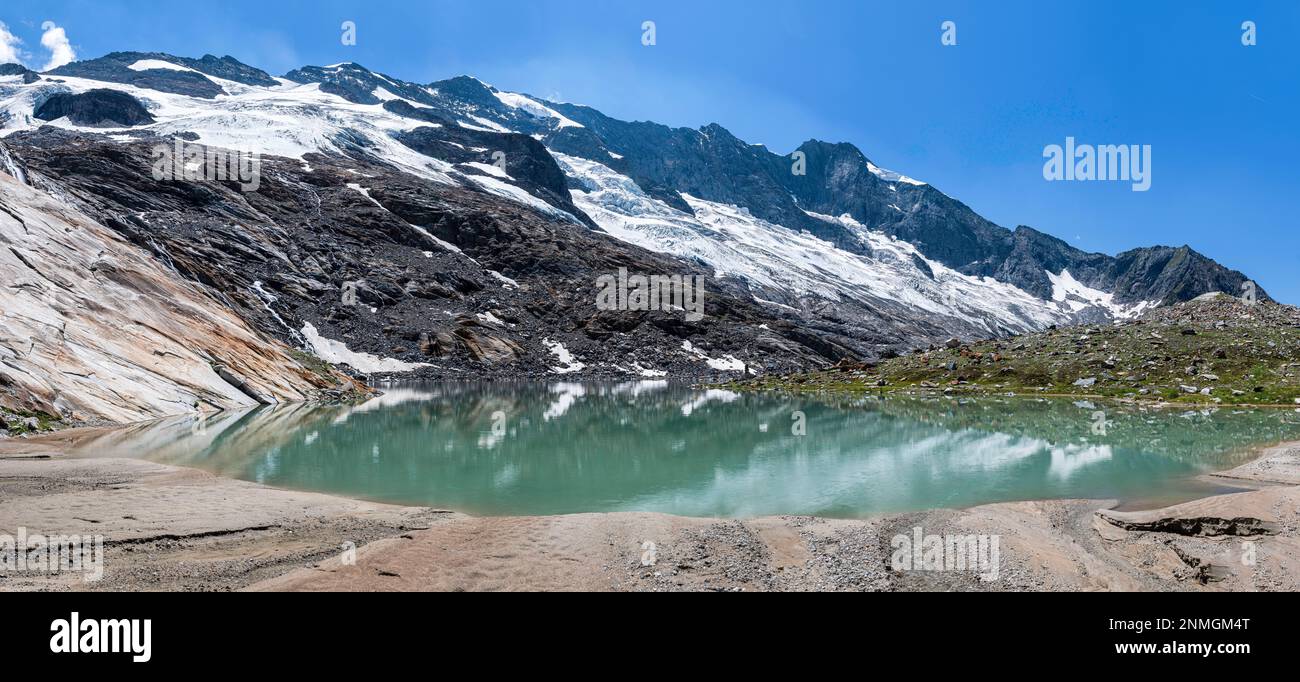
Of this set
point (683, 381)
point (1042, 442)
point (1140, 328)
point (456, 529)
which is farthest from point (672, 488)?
point (683, 381)

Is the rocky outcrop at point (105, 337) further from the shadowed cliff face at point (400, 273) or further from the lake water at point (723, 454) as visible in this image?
the shadowed cliff face at point (400, 273)

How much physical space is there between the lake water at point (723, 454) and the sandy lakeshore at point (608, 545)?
355 cm

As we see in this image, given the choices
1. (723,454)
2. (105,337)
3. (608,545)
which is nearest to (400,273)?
(105,337)

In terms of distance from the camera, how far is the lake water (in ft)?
81.9

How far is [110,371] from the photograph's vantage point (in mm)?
46750

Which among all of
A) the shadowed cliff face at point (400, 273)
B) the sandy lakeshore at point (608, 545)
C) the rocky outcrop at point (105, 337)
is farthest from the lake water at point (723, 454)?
the shadowed cliff face at point (400, 273)

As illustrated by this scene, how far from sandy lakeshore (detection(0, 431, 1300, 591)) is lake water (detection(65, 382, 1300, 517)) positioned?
3.55 m

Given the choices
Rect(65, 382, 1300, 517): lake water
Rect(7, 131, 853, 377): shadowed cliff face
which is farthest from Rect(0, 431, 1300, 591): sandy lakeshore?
Rect(7, 131, 853, 377): shadowed cliff face

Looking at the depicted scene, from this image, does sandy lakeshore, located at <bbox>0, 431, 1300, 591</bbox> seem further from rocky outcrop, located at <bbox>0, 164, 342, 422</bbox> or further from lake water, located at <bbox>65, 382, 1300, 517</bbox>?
rocky outcrop, located at <bbox>0, 164, 342, 422</bbox>

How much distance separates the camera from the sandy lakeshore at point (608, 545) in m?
13.6

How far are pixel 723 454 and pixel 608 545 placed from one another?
21901mm
